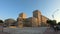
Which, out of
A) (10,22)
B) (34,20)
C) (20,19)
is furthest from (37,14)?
(10,22)

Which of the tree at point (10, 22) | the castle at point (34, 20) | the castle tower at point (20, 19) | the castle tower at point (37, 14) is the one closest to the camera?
the castle tower at point (20, 19)

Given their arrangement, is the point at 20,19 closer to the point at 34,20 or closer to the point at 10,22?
the point at 10,22

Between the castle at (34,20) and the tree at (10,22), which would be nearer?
the tree at (10,22)

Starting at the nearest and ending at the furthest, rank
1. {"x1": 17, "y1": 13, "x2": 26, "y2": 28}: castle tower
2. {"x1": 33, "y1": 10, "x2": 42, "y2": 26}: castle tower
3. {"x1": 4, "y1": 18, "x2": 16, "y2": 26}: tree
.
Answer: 1. {"x1": 17, "y1": 13, "x2": 26, "y2": 28}: castle tower
2. {"x1": 4, "y1": 18, "x2": 16, "y2": 26}: tree
3. {"x1": 33, "y1": 10, "x2": 42, "y2": 26}: castle tower

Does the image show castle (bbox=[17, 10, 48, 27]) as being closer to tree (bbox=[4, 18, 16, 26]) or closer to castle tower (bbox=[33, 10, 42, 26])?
castle tower (bbox=[33, 10, 42, 26])

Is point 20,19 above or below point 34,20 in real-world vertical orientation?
above

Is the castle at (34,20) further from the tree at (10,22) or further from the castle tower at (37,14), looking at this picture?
the tree at (10,22)

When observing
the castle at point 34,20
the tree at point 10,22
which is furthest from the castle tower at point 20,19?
the tree at point 10,22

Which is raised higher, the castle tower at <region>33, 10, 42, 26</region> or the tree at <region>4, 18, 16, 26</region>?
the castle tower at <region>33, 10, 42, 26</region>

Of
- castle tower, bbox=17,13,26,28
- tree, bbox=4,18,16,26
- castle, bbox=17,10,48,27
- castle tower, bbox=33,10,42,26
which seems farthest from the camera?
castle tower, bbox=33,10,42,26

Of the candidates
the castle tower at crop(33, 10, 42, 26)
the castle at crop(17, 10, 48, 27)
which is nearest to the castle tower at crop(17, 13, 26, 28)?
the castle at crop(17, 10, 48, 27)

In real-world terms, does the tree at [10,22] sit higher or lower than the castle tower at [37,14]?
lower

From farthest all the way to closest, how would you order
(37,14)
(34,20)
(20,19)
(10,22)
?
(37,14) → (10,22) → (34,20) → (20,19)

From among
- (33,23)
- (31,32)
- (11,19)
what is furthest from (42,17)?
(31,32)
